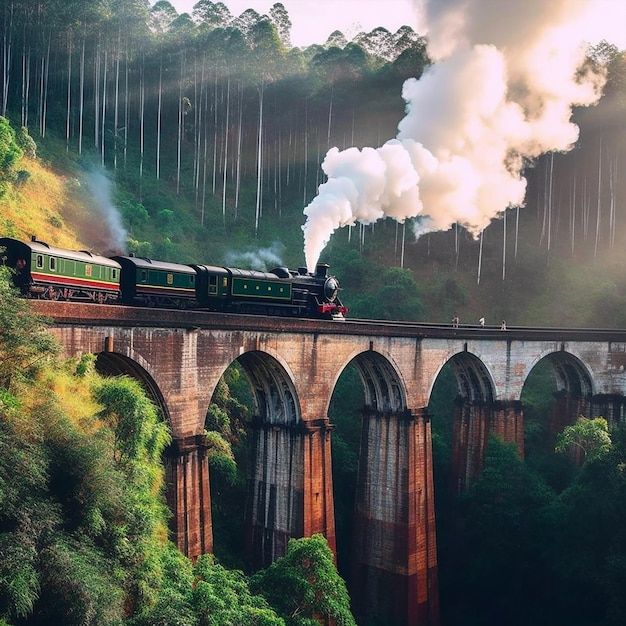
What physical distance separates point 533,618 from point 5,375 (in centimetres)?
2647

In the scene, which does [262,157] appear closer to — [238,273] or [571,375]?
[571,375]

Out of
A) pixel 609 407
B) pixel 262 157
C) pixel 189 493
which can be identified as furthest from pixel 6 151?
pixel 609 407

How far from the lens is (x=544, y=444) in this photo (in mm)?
42625

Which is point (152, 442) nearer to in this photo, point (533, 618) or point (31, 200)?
point (533, 618)

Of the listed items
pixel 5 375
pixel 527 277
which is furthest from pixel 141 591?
pixel 527 277

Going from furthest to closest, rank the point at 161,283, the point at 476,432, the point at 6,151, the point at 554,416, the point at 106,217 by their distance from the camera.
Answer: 1. the point at 106,217
2. the point at 554,416
3. the point at 6,151
4. the point at 476,432
5. the point at 161,283

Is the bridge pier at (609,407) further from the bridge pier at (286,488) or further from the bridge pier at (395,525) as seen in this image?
the bridge pier at (286,488)

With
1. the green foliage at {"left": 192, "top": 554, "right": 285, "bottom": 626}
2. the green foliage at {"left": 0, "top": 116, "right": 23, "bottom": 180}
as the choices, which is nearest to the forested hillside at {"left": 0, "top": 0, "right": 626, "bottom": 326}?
the green foliage at {"left": 0, "top": 116, "right": 23, "bottom": 180}

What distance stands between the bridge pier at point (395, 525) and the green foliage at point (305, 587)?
9531mm

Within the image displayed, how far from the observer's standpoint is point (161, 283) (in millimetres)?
22828

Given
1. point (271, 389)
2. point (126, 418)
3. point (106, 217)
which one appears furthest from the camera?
point (106, 217)

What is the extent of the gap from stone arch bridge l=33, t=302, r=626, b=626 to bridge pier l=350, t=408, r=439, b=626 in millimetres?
54

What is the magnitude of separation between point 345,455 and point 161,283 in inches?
720

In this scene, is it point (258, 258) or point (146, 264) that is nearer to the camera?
point (146, 264)
